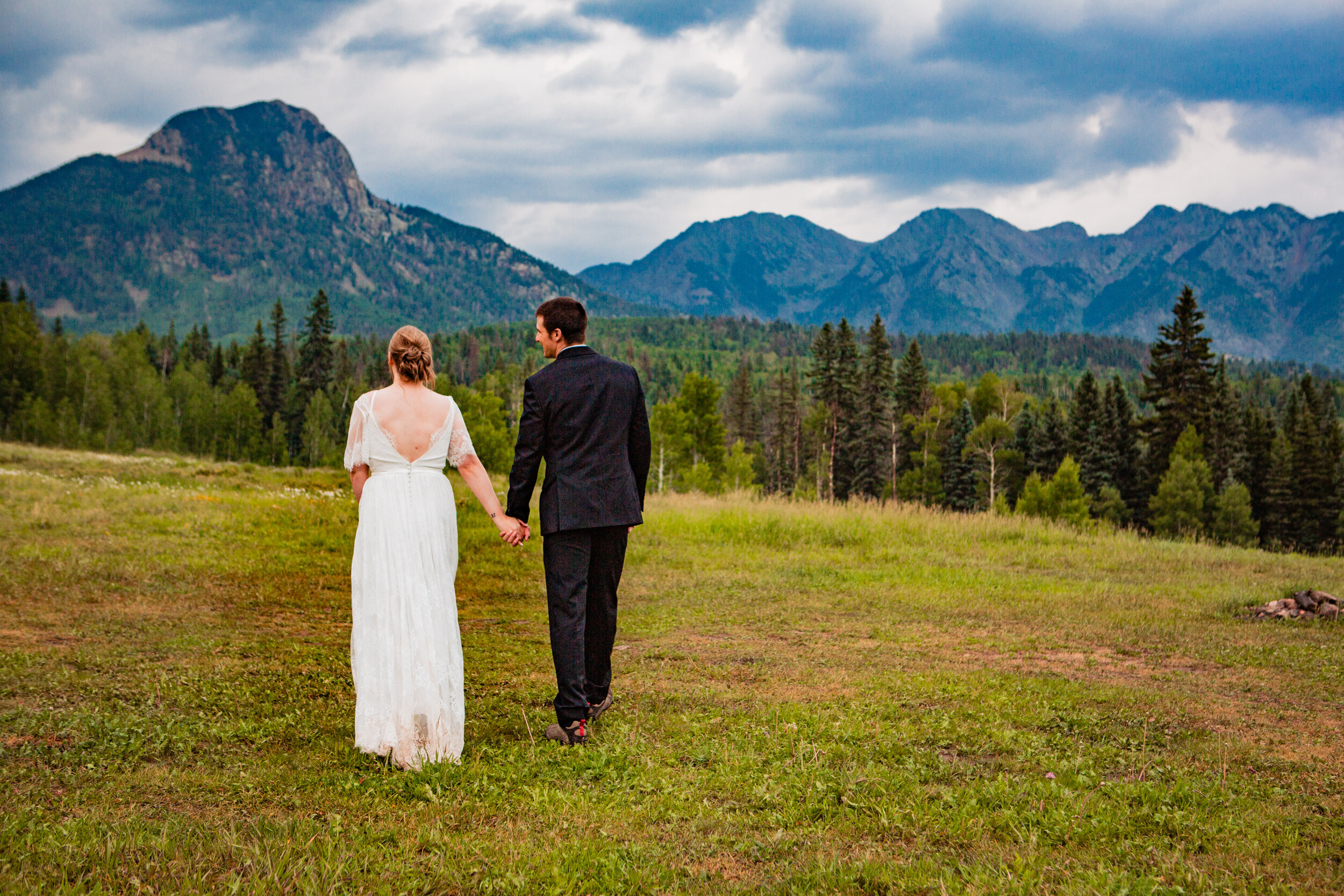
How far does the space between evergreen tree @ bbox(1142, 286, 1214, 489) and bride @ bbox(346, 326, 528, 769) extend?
2209 inches

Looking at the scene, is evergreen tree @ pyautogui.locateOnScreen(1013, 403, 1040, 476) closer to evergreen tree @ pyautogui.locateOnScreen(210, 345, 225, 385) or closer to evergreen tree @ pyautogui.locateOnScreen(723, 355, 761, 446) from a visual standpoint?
evergreen tree @ pyautogui.locateOnScreen(723, 355, 761, 446)

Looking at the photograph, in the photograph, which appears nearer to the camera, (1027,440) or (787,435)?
(1027,440)

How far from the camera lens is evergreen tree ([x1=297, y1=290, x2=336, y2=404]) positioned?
267 ft

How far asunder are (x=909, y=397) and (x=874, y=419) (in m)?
5.82

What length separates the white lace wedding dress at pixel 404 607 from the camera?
17.0ft

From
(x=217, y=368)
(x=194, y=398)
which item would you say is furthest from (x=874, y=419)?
(x=217, y=368)

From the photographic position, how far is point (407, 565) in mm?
5324

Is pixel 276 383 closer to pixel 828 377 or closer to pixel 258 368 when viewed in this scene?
pixel 258 368

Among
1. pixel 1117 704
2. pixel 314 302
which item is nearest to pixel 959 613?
pixel 1117 704

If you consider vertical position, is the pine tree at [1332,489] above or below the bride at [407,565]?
below

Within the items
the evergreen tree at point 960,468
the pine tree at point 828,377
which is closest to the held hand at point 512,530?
the pine tree at point 828,377

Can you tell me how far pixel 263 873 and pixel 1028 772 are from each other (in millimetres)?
4117

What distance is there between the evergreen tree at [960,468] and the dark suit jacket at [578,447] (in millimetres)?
63222

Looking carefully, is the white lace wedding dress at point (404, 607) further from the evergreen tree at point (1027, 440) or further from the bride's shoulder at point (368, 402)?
the evergreen tree at point (1027, 440)
